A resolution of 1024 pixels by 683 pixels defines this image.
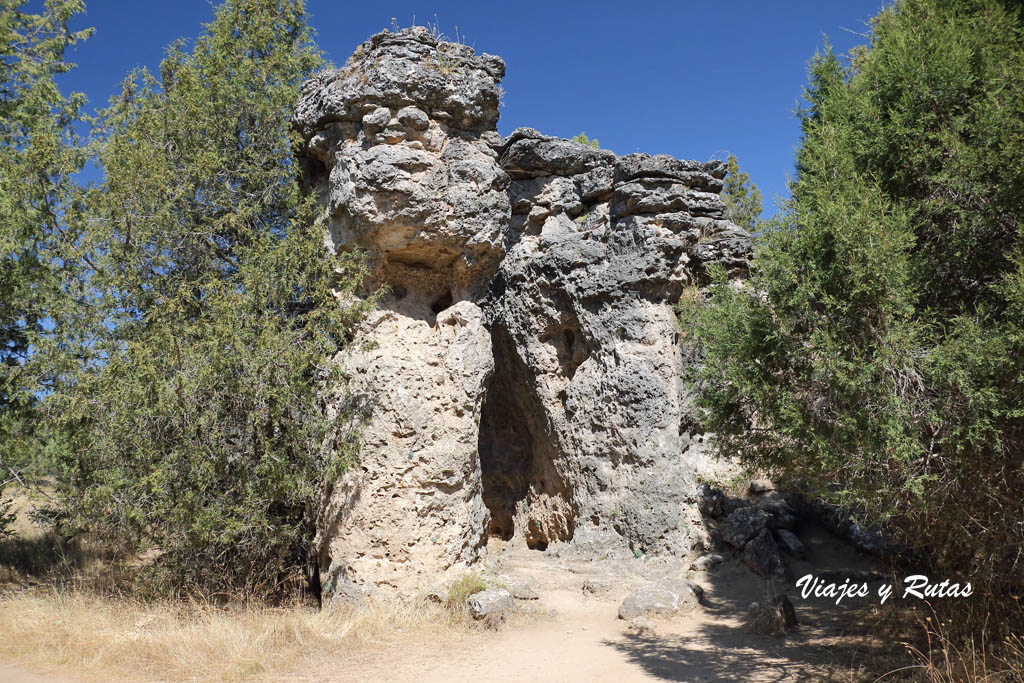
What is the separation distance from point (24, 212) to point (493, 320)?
724 centimetres

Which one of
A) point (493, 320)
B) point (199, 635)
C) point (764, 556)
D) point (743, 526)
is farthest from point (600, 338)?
point (199, 635)

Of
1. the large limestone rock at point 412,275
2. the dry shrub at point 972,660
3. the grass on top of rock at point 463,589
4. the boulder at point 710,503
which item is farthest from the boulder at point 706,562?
the dry shrub at point 972,660

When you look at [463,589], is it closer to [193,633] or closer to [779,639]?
[193,633]

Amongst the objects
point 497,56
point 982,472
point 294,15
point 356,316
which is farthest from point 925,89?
point 294,15

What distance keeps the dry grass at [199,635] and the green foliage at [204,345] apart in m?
0.76

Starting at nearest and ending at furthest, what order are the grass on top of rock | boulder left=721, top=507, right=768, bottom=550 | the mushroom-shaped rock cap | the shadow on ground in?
the shadow on ground → the grass on top of rock → the mushroom-shaped rock cap → boulder left=721, top=507, right=768, bottom=550

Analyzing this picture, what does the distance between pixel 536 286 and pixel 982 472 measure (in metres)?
7.97

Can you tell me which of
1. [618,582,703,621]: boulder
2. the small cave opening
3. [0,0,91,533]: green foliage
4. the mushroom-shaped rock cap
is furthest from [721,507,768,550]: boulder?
[0,0,91,533]: green foliage

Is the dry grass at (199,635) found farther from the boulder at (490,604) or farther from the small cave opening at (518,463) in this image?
the small cave opening at (518,463)

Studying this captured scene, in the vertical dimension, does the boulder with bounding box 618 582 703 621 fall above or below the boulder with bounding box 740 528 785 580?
below

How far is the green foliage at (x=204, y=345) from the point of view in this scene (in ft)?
26.6

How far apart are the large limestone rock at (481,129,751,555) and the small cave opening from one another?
0.11 feet

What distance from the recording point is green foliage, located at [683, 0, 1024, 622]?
17.4 feet

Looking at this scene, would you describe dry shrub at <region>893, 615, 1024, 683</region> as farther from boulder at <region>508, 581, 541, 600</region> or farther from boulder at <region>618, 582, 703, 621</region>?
boulder at <region>508, 581, 541, 600</region>
